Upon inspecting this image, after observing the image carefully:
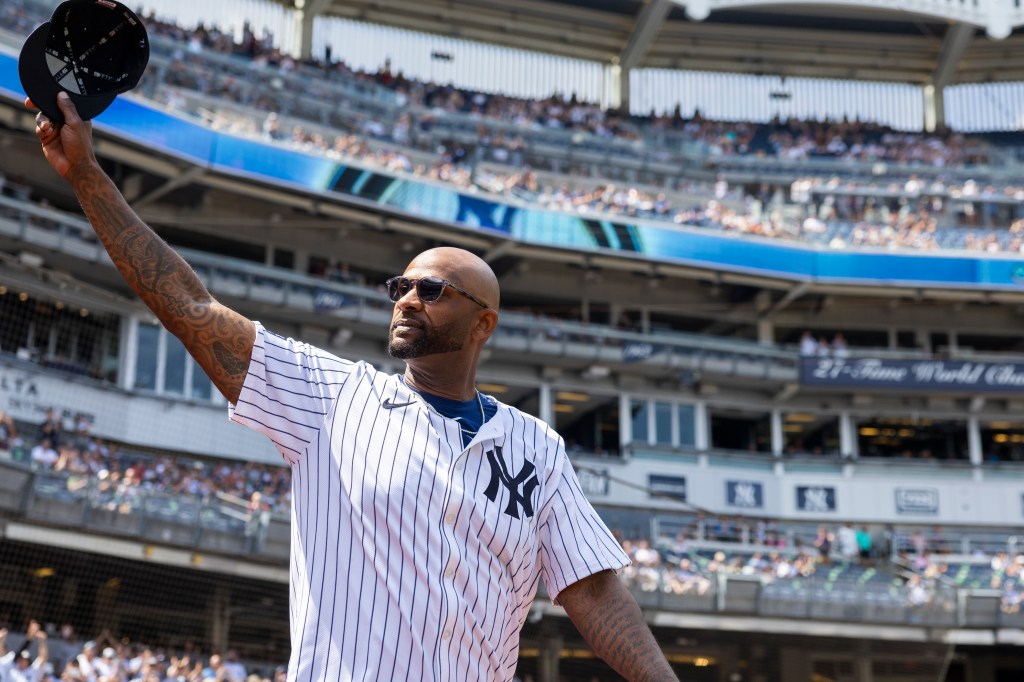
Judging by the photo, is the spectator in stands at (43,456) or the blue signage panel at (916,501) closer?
the spectator in stands at (43,456)

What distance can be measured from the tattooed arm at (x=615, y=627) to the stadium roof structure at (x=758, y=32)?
106 feet

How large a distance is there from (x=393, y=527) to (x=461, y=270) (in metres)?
0.59

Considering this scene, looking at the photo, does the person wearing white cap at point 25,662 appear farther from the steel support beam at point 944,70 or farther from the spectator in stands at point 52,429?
the steel support beam at point 944,70

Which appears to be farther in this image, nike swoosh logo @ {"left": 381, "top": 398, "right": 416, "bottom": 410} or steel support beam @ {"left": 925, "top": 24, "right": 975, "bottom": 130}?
steel support beam @ {"left": 925, "top": 24, "right": 975, "bottom": 130}

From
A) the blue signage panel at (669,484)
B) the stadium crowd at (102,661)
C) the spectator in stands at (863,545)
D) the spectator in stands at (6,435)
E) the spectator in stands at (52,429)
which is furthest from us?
the blue signage panel at (669,484)

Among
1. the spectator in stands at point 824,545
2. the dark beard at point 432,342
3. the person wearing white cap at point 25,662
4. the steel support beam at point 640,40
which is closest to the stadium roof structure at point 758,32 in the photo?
the steel support beam at point 640,40

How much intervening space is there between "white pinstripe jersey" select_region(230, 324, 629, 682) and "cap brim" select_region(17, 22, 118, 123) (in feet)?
1.85

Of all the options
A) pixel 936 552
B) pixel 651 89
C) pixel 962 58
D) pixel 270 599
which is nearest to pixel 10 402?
pixel 270 599

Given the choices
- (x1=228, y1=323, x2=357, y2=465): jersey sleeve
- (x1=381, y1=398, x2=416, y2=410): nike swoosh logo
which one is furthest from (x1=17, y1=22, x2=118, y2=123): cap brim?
(x1=381, y1=398, x2=416, y2=410): nike swoosh logo

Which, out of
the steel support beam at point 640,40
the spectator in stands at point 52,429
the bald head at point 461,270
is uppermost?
the steel support beam at point 640,40

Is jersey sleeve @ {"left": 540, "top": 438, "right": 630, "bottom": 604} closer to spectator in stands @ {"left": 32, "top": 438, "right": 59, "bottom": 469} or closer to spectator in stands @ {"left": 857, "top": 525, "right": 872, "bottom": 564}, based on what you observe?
spectator in stands @ {"left": 32, "top": 438, "right": 59, "bottom": 469}

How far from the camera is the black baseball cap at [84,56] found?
237 cm

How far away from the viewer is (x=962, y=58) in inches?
1465

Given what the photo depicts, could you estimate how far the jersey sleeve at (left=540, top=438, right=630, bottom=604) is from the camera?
264cm
